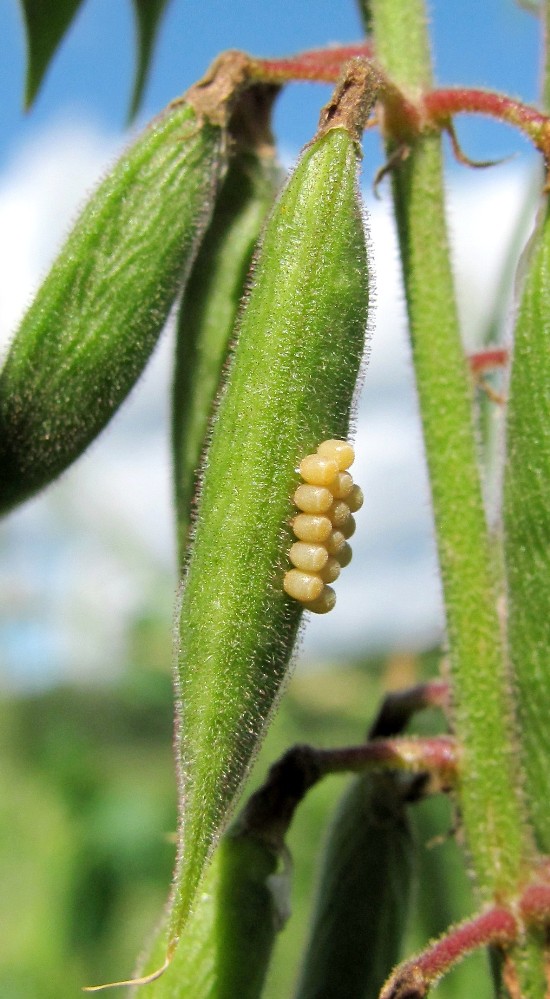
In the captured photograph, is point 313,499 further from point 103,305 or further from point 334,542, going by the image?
point 103,305

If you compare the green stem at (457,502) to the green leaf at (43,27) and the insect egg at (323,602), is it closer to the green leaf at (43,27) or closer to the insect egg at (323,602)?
the insect egg at (323,602)

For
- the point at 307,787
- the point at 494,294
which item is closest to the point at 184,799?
the point at 307,787

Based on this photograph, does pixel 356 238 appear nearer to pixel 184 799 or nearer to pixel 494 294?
pixel 184 799

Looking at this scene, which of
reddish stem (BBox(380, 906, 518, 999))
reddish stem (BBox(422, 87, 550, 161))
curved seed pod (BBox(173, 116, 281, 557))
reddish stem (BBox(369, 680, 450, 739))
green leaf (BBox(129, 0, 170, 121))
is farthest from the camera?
green leaf (BBox(129, 0, 170, 121))

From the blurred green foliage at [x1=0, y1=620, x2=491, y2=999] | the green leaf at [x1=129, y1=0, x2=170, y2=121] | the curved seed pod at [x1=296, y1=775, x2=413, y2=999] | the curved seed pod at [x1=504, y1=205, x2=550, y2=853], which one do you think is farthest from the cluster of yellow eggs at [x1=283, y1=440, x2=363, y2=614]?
the blurred green foliage at [x1=0, y1=620, x2=491, y2=999]

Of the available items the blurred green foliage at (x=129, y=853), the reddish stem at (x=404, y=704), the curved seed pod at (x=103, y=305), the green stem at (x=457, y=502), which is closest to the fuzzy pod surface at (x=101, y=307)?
the curved seed pod at (x=103, y=305)

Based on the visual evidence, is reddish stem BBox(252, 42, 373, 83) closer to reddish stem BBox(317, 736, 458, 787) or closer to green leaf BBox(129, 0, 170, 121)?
green leaf BBox(129, 0, 170, 121)

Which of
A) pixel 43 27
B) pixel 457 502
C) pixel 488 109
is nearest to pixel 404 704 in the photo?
pixel 457 502
